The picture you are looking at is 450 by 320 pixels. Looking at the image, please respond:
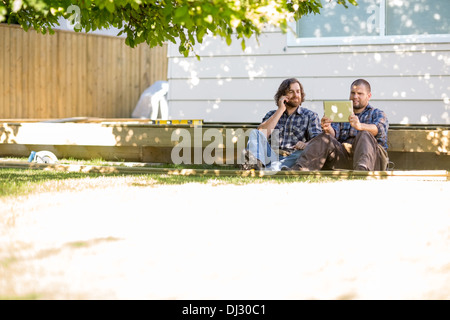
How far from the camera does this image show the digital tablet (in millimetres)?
6883

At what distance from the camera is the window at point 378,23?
28.3 feet

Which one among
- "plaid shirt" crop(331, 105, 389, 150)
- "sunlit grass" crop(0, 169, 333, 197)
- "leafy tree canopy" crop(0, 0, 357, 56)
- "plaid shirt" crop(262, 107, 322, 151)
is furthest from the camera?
"plaid shirt" crop(262, 107, 322, 151)

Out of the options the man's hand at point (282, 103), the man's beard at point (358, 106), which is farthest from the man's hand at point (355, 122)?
the man's hand at point (282, 103)

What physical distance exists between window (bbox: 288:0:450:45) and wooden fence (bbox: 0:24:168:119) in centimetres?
796

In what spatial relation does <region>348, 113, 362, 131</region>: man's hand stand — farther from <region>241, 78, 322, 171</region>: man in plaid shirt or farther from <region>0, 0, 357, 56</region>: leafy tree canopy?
<region>0, 0, 357, 56</region>: leafy tree canopy

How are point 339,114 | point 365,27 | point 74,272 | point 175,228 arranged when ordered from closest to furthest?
point 74,272 < point 175,228 < point 339,114 < point 365,27

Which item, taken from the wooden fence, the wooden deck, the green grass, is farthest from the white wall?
the wooden fence

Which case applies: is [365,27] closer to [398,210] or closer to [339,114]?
[339,114]

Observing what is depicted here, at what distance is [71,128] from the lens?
362 inches

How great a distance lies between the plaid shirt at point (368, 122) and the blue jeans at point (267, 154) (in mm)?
446

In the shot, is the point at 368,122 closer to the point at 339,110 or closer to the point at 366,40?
the point at 339,110

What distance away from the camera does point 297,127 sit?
7578 mm
